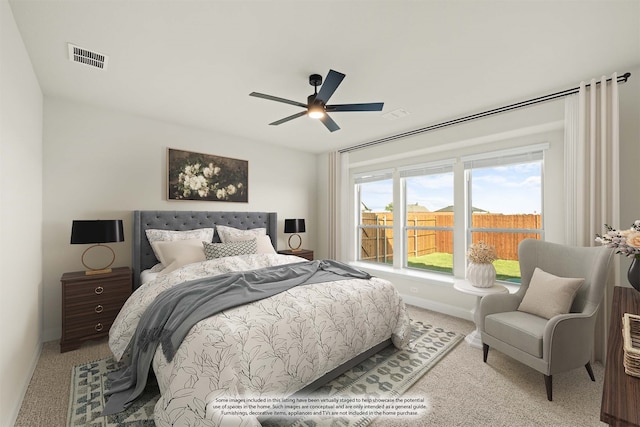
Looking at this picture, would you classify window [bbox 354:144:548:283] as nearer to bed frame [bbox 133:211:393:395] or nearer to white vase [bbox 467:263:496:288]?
white vase [bbox 467:263:496:288]

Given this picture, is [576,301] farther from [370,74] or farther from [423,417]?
[370,74]

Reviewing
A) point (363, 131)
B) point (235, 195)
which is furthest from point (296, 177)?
point (363, 131)

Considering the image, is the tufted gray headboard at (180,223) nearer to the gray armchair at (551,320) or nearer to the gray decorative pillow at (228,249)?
the gray decorative pillow at (228,249)

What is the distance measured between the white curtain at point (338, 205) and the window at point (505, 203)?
203 cm

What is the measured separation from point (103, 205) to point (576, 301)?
4998 millimetres

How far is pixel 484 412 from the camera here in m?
1.92

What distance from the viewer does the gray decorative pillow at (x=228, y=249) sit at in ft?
10.9

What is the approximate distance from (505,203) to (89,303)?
5.02 meters

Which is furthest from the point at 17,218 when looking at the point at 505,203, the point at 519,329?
the point at 505,203

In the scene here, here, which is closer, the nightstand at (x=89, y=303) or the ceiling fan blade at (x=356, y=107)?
the ceiling fan blade at (x=356, y=107)

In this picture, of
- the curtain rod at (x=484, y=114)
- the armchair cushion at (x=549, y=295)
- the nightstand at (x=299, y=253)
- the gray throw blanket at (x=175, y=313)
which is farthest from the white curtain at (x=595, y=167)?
the nightstand at (x=299, y=253)

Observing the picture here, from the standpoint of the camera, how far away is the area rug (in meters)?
1.82

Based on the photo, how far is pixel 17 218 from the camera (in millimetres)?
2008

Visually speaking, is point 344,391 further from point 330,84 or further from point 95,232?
point 95,232
